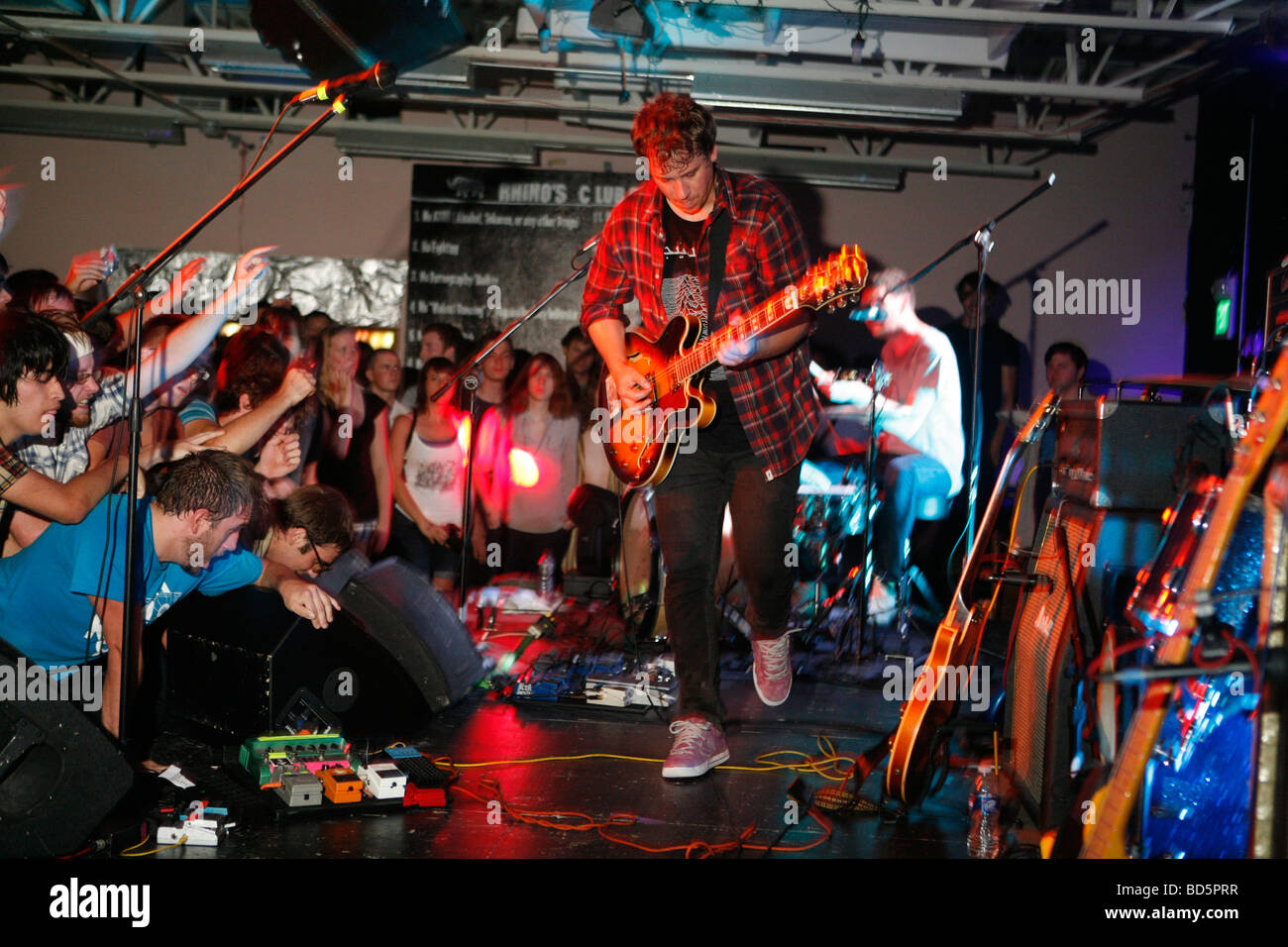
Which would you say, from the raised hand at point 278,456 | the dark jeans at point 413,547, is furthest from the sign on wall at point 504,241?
the raised hand at point 278,456

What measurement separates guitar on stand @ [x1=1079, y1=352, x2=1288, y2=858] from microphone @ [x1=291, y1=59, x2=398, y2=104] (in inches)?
95.1

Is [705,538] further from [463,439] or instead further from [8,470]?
[463,439]

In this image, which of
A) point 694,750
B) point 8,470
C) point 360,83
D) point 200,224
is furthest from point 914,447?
point 8,470

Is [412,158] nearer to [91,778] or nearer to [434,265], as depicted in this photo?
[434,265]

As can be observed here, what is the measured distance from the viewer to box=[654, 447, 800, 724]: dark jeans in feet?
11.5

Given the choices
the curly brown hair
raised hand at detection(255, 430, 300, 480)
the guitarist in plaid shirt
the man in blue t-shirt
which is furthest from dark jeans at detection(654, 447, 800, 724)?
raised hand at detection(255, 430, 300, 480)

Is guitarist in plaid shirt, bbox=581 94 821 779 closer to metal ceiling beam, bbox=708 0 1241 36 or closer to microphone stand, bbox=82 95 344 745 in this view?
microphone stand, bbox=82 95 344 745

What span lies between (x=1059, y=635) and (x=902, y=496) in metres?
3.60

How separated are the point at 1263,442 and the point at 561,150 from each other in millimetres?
8148

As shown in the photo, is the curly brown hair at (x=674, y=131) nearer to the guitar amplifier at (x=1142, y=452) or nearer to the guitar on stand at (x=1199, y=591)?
the guitar amplifier at (x=1142, y=452)

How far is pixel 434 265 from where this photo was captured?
29.4 ft

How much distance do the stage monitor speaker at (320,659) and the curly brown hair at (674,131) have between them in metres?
1.93

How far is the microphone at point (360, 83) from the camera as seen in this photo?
3.03 meters
